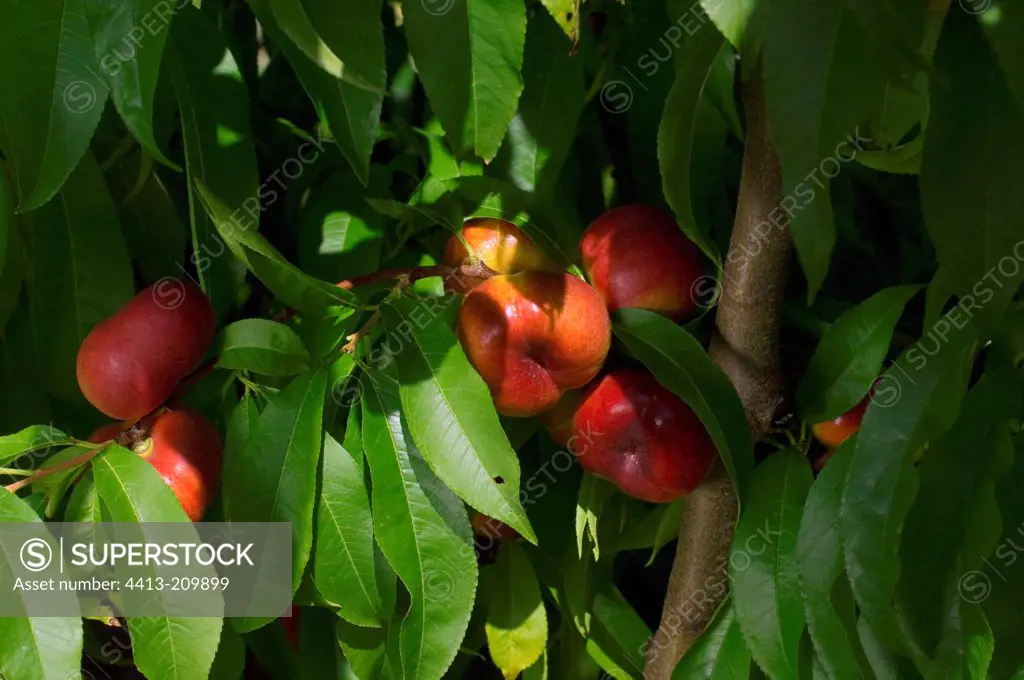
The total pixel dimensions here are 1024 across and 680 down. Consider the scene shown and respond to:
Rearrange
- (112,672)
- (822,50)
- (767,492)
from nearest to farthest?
(822,50) → (767,492) → (112,672)

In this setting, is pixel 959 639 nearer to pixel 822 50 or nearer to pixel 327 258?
pixel 822 50

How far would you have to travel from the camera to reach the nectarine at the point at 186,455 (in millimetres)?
592

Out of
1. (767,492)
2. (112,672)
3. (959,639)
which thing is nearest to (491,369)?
(767,492)

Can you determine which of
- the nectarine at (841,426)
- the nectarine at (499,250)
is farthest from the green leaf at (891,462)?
the nectarine at (499,250)

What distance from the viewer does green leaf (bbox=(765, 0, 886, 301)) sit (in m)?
0.34

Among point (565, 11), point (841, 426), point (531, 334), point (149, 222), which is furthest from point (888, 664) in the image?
point (149, 222)

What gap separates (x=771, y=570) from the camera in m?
0.56

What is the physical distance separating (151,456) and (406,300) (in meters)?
0.20

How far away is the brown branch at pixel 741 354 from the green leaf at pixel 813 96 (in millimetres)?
113

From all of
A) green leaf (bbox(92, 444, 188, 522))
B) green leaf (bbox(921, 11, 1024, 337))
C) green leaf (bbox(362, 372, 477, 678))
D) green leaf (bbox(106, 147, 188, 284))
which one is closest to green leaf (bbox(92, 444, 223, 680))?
green leaf (bbox(92, 444, 188, 522))

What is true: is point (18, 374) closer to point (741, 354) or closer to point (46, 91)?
point (46, 91)

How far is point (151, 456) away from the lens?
593 millimetres

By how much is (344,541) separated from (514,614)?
0.21 m

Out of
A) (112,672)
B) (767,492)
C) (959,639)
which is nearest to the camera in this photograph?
(959,639)
